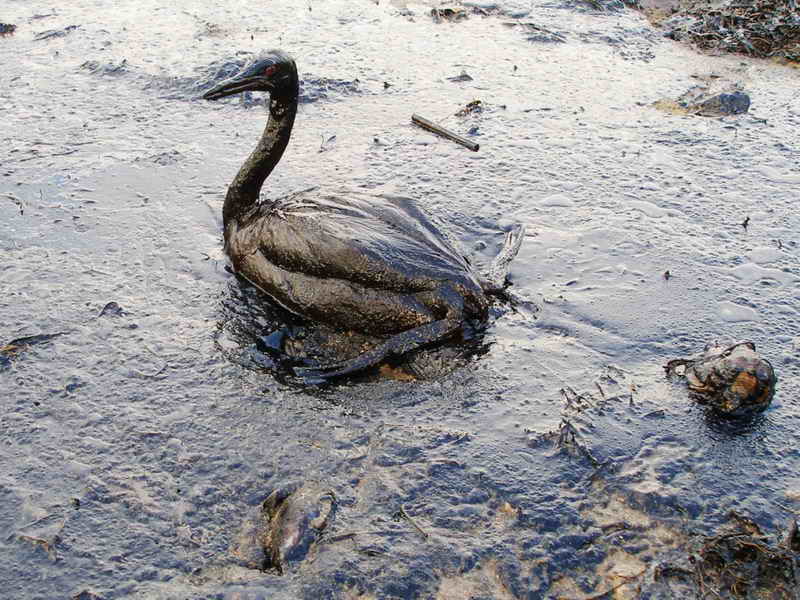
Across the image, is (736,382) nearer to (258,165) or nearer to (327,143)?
(258,165)

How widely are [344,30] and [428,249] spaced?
6.41 m

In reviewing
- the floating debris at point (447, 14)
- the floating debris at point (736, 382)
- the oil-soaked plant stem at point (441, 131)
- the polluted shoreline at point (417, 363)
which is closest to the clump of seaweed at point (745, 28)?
the polluted shoreline at point (417, 363)

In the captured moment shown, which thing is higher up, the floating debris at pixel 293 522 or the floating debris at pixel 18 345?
the floating debris at pixel 293 522

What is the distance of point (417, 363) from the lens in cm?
447

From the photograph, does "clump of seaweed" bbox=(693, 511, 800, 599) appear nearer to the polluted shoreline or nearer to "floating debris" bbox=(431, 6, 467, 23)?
the polluted shoreline

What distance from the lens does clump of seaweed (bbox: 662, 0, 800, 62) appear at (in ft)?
31.6

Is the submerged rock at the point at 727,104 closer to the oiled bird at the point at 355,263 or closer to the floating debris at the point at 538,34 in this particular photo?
the floating debris at the point at 538,34

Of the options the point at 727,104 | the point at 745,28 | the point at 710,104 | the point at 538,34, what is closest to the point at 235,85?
the point at 710,104

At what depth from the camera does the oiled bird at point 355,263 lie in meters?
4.43

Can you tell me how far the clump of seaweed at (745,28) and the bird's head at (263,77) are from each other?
695cm

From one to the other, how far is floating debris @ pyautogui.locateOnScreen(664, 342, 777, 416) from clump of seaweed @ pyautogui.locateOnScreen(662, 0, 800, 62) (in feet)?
22.6

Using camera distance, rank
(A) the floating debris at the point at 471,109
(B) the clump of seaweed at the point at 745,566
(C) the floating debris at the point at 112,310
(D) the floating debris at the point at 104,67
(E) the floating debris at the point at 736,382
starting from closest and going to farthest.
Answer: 1. (B) the clump of seaweed at the point at 745,566
2. (E) the floating debris at the point at 736,382
3. (C) the floating debris at the point at 112,310
4. (A) the floating debris at the point at 471,109
5. (D) the floating debris at the point at 104,67

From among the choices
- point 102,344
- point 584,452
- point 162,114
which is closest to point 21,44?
point 162,114

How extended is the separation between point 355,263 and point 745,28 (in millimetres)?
8249
